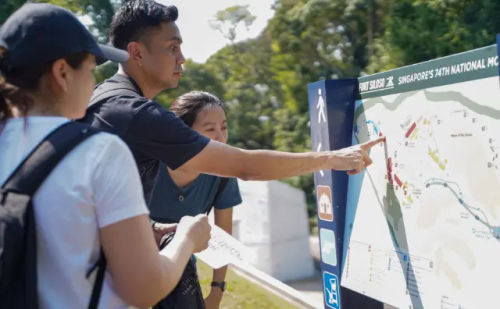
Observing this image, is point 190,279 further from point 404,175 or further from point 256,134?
point 256,134

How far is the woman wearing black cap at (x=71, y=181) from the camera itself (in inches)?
50.1

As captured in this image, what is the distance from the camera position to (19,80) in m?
1.36

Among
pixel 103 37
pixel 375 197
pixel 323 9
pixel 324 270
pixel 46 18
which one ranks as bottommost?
pixel 324 270

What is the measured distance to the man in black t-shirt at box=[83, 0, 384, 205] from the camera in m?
2.01

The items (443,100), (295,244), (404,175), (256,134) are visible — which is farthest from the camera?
(256,134)

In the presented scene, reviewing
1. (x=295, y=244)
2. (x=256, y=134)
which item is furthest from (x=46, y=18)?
(x=256, y=134)

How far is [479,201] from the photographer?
209cm

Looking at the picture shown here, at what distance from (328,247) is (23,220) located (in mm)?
1911

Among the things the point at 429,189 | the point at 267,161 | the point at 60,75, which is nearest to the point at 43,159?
the point at 60,75

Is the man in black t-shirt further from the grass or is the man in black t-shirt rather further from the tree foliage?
the tree foliage

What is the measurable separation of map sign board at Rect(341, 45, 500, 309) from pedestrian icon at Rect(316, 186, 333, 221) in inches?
3.6

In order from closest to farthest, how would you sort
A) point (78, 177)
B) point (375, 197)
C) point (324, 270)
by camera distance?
1. point (78, 177)
2. point (375, 197)
3. point (324, 270)

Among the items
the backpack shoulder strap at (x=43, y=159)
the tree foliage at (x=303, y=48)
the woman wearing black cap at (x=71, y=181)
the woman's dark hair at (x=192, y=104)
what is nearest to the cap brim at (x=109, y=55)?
the woman wearing black cap at (x=71, y=181)

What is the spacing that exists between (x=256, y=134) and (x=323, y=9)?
689 cm
